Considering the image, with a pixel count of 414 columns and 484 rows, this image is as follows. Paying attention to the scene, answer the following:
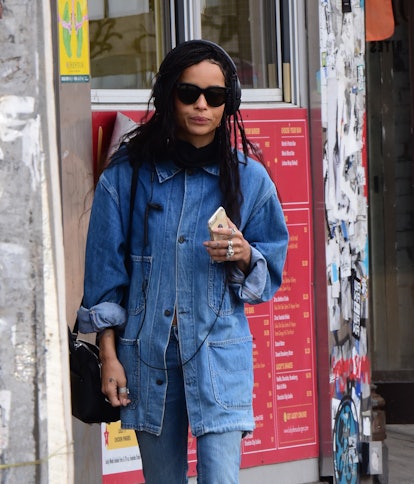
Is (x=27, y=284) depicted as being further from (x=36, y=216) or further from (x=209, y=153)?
(x=209, y=153)

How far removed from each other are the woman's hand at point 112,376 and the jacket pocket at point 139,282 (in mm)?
100

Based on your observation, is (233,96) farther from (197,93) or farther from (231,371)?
(231,371)

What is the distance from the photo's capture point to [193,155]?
3793 millimetres

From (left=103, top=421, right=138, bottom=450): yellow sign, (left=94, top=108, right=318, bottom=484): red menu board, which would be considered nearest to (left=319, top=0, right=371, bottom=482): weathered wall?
(left=94, top=108, right=318, bottom=484): red menu board

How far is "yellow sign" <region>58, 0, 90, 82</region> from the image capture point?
195 inches

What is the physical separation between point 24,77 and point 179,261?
123cm

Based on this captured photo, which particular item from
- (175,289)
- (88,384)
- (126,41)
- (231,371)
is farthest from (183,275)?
(126,41)

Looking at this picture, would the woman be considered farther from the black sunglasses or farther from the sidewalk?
the sidewalk

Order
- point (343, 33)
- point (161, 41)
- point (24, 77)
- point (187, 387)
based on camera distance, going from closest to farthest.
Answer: point (24, 77)
point (187, 387)
point (161, 41)
point (343, 33)

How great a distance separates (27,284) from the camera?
2566 millimetres

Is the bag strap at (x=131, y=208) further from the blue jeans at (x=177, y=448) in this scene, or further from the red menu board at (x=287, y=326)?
the red menu board at (x=287, y=326)

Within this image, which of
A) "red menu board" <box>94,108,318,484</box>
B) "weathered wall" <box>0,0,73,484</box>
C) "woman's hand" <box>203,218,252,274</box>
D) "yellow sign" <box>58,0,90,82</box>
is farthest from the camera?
"red menu board" <box>94,108,318,484</box>

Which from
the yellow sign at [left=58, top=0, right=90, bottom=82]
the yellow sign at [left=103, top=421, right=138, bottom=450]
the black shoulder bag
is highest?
the yellow sign at [left=58, top=0, right=90, bottom=82]

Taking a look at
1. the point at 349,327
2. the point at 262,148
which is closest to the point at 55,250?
the point at 262,148
